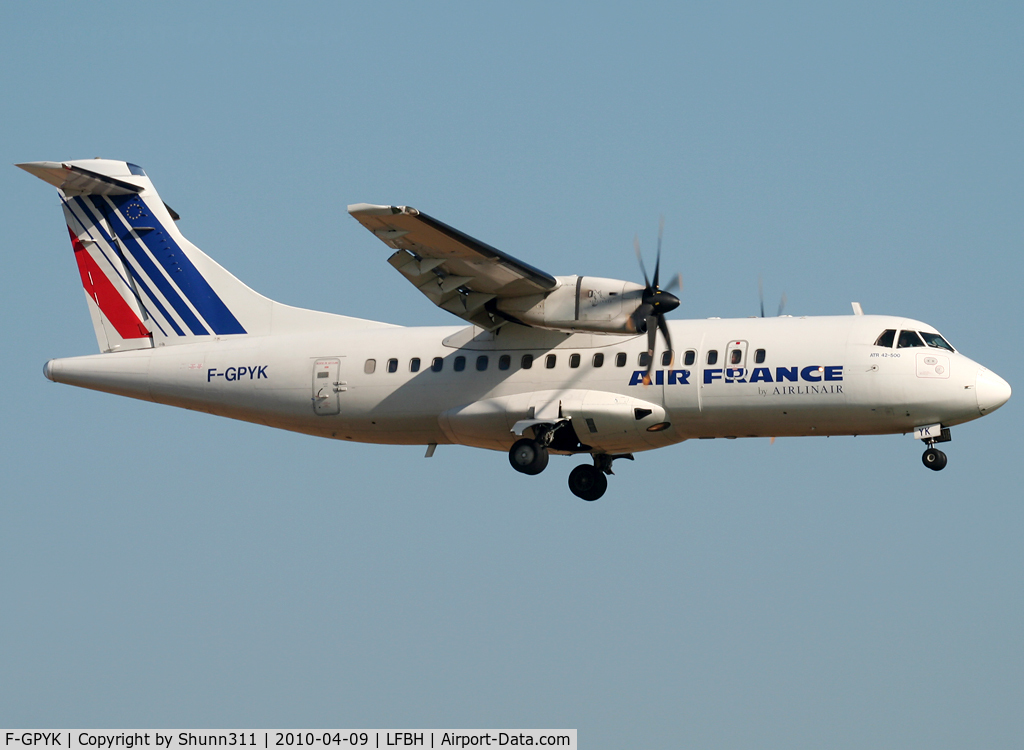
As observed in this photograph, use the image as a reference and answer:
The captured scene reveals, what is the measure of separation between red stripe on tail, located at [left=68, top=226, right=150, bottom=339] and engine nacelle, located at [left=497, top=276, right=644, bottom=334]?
843 cm

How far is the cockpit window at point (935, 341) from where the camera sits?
969 inches

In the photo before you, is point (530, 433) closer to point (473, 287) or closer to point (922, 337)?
point (473, 287)

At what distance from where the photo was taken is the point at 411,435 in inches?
1062

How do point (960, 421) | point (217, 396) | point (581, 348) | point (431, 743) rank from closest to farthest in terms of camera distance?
1. point (431, 743)
2. point (960, 421)
3. point (581, 348)
4. point (217, 396)

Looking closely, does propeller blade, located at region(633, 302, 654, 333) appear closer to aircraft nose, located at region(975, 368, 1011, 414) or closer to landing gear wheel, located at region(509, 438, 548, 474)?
landing gear wheel, located at region(509, 438, 548, 474)

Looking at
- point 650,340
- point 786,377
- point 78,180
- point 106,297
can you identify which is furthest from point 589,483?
point 78,180

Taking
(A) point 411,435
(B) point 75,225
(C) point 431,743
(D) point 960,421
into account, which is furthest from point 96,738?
(D) point 960,421

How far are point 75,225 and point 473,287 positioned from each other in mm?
9194

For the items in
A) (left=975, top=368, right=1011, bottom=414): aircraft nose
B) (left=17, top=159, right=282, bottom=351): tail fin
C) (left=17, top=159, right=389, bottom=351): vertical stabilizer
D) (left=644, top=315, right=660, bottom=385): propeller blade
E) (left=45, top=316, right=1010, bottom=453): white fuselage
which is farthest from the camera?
(left=17, top=159, right=282, bottom=351): tail fin

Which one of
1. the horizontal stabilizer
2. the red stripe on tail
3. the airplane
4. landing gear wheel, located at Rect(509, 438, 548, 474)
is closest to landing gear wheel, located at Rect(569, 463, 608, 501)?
the airplane

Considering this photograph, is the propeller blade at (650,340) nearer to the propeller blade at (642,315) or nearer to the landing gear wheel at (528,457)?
the propeller blade at (642,315)

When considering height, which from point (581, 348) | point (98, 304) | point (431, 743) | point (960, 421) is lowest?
point (431, 743)

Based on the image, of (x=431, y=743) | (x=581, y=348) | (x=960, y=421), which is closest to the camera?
(x=431, y=743)

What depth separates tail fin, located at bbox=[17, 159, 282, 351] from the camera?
94.5 ft
